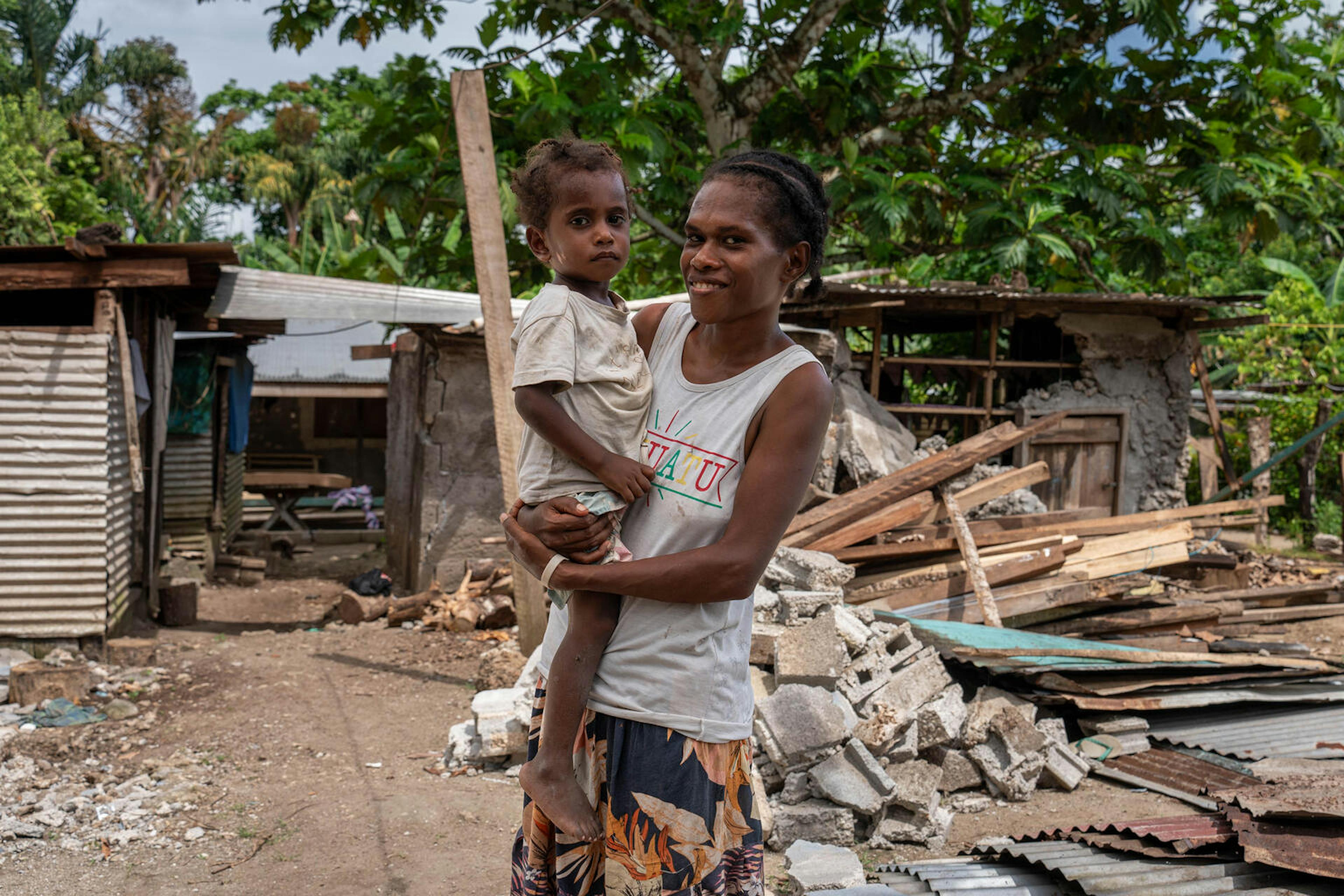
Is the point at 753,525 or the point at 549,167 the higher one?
the point at 549,167

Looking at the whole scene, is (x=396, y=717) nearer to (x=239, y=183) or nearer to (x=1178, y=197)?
(x=1178, y=197)

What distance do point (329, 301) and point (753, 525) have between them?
621 centimetres

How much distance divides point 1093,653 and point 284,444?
1506 cm

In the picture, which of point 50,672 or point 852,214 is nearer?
point 50,672

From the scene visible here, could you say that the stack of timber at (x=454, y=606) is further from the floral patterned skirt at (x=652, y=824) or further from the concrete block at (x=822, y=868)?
the floral patterned skirt at (x=652, y=824)

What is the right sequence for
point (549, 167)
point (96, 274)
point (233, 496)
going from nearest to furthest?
point (549, 167) < point (96, 274) < point (233, 496)

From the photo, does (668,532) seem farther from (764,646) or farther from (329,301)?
(329,301)

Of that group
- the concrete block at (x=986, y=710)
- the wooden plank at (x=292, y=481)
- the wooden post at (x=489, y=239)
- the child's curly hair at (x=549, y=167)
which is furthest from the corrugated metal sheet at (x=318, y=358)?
the child's curly hair at (x=549, y=167)

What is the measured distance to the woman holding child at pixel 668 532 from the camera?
1.52 meters

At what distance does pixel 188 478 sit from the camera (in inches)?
411

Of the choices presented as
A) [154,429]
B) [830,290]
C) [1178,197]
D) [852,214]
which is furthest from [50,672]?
[1178,197]

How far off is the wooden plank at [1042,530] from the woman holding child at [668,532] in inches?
189

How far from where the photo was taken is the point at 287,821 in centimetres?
390

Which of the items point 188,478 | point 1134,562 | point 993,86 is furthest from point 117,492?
point 993,86
